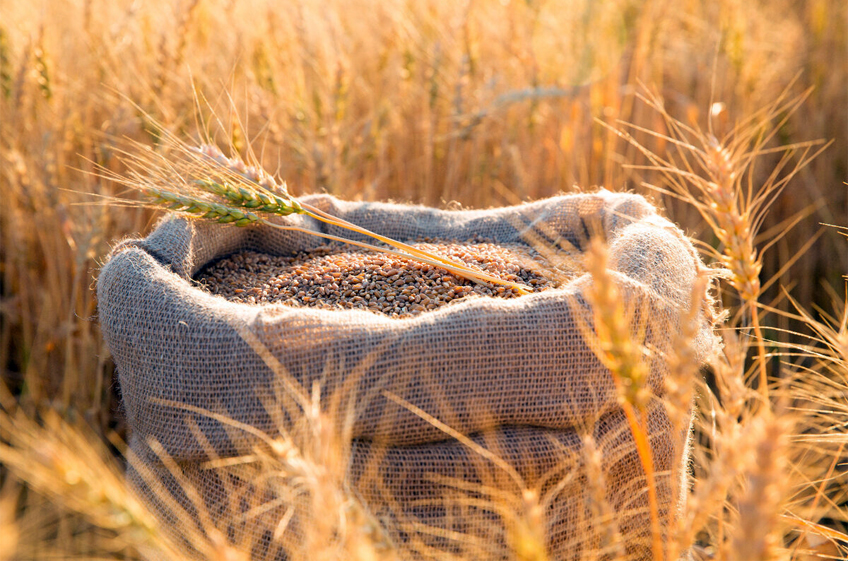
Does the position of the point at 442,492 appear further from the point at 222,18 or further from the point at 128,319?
the point at 222,18

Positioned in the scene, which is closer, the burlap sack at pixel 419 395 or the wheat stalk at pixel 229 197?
the burlap sack at pixel 419 395

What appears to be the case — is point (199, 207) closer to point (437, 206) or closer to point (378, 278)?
point (378, 278)

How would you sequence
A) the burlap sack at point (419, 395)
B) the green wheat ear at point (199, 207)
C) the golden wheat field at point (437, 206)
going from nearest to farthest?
the golden wheat field at point (437, 206), the burlap sack at point (419, 395), the green wheat ear at point (199, 207)

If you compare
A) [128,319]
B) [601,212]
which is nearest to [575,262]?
[601,212]

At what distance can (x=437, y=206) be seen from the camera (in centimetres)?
227

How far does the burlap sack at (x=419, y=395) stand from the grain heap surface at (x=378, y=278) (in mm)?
184

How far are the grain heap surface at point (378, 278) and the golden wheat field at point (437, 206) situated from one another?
0.59 feet

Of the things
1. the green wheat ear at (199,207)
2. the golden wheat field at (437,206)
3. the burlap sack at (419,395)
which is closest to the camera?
the golden wheat field at (437,206)

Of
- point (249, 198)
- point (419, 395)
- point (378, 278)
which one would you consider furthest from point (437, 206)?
point (419, 395)

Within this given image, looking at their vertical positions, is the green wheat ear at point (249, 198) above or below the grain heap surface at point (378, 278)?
above

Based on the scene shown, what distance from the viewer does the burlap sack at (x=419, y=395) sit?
944 millimetres

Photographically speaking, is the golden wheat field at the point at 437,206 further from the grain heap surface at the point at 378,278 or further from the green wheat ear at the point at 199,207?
the grain heap surface at the point at 378,278

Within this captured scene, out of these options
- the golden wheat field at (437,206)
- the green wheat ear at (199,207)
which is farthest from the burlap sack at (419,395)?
the green wheat ear at (199,207)

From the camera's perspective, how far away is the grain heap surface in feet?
3.93
